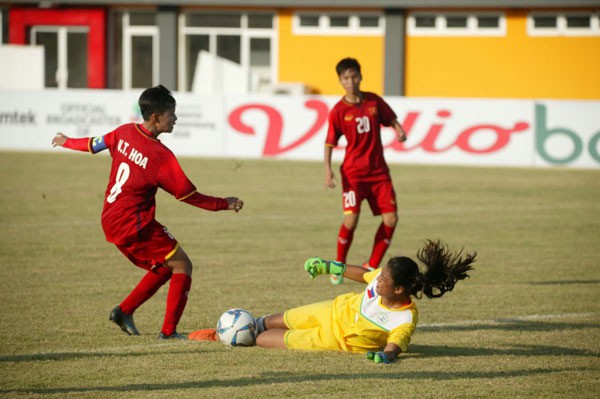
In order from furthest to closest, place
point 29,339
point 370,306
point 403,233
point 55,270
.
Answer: point 403,233 < point 55,270 < point 29,339 < point 370,306

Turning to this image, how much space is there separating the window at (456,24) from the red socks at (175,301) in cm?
2526

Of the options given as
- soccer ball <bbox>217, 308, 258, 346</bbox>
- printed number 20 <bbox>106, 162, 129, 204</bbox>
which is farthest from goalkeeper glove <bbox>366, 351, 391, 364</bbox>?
printed number 20 <bbox>106, 162, 129, 204</bbox>

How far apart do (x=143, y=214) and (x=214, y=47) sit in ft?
87.1

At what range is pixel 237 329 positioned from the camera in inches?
261

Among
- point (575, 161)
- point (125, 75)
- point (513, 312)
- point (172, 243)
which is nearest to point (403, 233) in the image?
point (513, 312)

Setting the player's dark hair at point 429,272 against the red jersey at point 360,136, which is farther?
the red jersey at point 360,136

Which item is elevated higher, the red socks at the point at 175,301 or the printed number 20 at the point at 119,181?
the printed number 20 at the point at 119,181

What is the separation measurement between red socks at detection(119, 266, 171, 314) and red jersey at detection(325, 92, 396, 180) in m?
3.12

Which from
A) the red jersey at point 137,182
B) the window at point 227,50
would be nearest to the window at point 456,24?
the window at point 227,50

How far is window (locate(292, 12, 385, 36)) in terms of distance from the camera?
1232 inches

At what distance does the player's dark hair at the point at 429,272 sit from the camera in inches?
242

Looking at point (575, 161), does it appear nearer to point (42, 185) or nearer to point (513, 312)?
point (42, 185)

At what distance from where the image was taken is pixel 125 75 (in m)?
33.2

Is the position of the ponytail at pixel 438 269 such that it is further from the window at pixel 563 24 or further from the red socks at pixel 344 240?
the window at pixel 563 24
